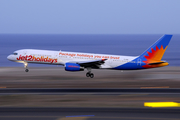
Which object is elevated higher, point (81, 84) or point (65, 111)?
point (81, 84)

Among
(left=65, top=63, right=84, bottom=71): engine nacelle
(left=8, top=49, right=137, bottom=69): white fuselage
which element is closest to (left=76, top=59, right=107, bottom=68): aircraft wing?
(left=65, top=63, right=84, bottom=71): engine nacelle

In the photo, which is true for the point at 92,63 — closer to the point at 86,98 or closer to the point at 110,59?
the point at 110,59

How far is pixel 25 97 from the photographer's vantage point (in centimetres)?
2881

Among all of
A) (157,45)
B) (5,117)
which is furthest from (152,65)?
(5,117)

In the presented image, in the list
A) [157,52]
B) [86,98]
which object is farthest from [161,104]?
[157,52]

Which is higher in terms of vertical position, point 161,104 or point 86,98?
point 86,98

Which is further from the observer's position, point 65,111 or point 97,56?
point 97,56

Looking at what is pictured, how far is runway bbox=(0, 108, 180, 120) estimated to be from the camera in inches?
822

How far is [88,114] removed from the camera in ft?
Result: 72.2

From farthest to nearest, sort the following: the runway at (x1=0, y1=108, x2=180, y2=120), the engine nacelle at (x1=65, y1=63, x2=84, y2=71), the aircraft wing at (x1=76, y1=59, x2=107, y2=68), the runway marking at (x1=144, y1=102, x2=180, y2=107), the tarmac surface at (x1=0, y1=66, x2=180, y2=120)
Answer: the aircraft wing at (x1=76, y1=59, x2=107, y2=68), the engine nacelle at (x1=65, y1=63, x2=84, y2=71), the runway marking at (x1=144, y1=102, x2=180, y2=107), the tarmac surface at (x1=0, y1=66, x2=180, y2=120), the runway at (x1=0, y1=108, x2=180, y2=120)

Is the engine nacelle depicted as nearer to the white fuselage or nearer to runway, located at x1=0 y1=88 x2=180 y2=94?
the white fuselage

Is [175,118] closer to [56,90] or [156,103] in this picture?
[156,103]

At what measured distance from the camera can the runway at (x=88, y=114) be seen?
20891mm

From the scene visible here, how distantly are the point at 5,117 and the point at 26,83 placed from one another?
1767 centimetres
